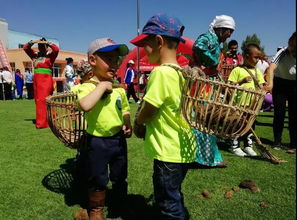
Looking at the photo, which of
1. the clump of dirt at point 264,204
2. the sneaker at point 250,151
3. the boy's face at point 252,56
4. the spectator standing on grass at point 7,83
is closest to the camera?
the clump of dirt at point 264,204

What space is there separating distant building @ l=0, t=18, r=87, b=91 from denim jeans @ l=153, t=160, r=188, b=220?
2859 centimetres

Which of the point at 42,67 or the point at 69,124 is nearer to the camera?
the point at 69,124

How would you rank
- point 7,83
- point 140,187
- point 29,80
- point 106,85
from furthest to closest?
point 29,80 < point 7,83 < point 140,187 < point 106,85

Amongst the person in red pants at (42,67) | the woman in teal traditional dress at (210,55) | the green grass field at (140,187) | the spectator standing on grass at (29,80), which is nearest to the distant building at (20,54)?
the spectator standing on grass at (29,80)

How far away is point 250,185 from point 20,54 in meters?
35.7

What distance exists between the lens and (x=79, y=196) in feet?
10.1

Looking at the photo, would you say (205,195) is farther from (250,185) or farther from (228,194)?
(250,185)

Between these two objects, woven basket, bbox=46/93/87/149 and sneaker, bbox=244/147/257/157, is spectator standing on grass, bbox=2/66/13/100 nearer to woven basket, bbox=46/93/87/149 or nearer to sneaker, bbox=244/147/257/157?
sneaker, bbox=244/147/257/157

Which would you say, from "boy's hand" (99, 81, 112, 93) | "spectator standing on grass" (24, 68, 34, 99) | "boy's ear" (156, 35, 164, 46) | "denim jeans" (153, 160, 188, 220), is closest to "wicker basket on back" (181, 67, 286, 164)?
"boy's ear" (156, 35, 164, 46)

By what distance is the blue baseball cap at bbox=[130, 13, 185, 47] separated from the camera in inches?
73.5

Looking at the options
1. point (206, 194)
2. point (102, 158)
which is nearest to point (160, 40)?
point (102, 158)

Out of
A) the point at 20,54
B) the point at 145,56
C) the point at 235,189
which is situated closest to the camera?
the point at 235,189

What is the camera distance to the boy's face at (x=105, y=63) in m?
2.37

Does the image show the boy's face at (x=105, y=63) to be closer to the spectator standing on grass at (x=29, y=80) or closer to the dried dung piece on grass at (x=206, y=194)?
the dried dung piece on grass at (x=206, y=194)
